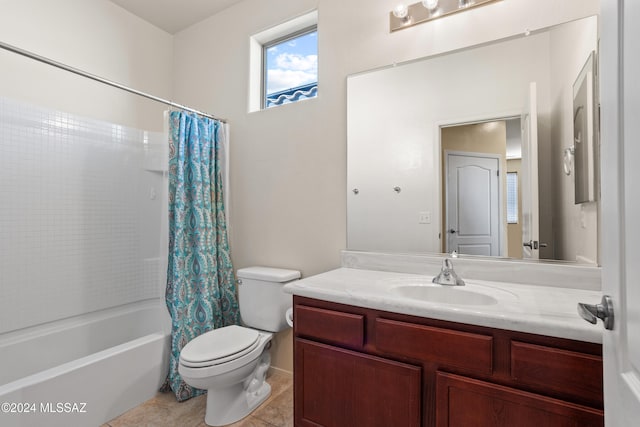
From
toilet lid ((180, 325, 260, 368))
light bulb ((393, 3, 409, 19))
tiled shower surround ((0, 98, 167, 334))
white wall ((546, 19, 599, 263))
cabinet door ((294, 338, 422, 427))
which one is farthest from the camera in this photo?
tiled shower surround ((0, 98, 167, 334))

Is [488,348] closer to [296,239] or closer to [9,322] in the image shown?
[296,239]

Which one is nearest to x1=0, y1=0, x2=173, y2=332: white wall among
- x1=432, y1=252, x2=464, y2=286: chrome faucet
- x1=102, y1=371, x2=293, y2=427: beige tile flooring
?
x1=102, y1=371, x2=293, y2=427: beige tile flooring

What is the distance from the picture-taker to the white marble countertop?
3.06 ft

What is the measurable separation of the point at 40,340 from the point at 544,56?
3.11 metres

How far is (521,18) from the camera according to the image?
1.46 m

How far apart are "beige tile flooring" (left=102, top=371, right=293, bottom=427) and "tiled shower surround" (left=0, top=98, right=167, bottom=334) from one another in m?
0.65

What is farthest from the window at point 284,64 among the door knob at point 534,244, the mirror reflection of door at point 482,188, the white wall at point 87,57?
the door knob at point 534,244

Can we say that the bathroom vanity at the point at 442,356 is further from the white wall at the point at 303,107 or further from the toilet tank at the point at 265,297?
the white wall at the point at 303,107

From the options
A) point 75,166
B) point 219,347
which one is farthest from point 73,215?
point 219,347

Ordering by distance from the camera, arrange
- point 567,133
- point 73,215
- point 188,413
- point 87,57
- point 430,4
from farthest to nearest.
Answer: point 87,57
point 73,215
point 188,413
point 430,4
point 567,133

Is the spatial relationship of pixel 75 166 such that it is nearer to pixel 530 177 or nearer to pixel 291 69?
pixel 291 69

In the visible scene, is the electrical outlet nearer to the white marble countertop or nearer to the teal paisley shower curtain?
the white marble countertop

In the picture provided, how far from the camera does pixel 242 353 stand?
5.41ft

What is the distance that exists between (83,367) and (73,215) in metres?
1.03
